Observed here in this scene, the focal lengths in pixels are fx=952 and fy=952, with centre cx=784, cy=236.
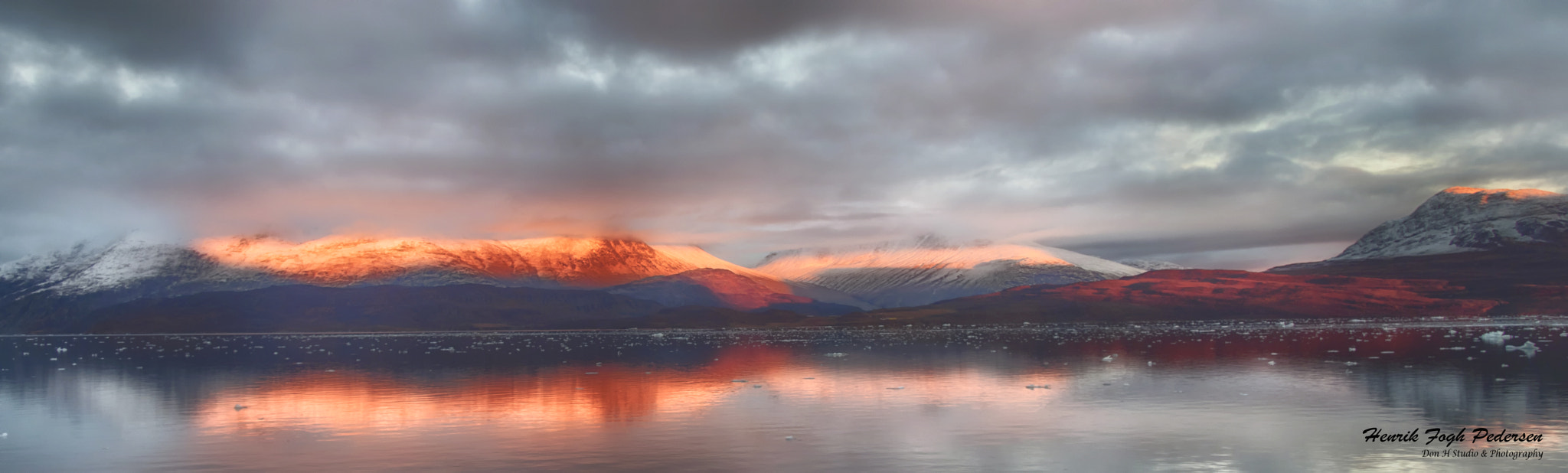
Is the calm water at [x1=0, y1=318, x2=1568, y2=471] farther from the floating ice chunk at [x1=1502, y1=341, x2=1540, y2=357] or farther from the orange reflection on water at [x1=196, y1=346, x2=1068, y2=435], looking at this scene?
the floating ice chunk at [x1=1502, y1=341, x2=1540, y2=357]

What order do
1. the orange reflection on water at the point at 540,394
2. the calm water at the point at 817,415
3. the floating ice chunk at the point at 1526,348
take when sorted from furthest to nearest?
1. the floating ice chunk at the point at 1526,348
2. the orange reflection on water at the point at 540,394
3. the calm water at the point at 817,415

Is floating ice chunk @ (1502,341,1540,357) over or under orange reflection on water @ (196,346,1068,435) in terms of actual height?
under

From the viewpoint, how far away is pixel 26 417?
116ft

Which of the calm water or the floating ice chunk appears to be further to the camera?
the floating ice chunk

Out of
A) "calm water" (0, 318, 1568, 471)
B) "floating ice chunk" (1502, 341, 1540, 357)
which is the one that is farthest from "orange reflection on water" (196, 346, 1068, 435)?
"floating ice chunk" (1502, 341, 1540, 357)

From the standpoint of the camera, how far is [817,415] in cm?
3127

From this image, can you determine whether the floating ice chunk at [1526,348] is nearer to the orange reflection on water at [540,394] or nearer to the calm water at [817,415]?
the calm water at [817,415]

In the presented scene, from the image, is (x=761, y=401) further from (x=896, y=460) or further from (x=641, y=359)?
(x=641, y=359)

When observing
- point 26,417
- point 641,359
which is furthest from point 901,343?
point 26,417

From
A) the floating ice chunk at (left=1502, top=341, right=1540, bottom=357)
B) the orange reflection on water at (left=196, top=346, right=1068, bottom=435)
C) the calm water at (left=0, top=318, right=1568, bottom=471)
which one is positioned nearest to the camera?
the calm water at (left=0, top=318, right=1568, bottom=471)

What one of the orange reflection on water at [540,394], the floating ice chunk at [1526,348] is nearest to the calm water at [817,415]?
the orange reflection on water at [540,394]

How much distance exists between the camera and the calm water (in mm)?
22438

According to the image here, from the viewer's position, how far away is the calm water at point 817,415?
2244 cm

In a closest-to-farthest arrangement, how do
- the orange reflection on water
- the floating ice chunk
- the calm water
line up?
the calm water → the orange reflection on water → the floating ice chunk
